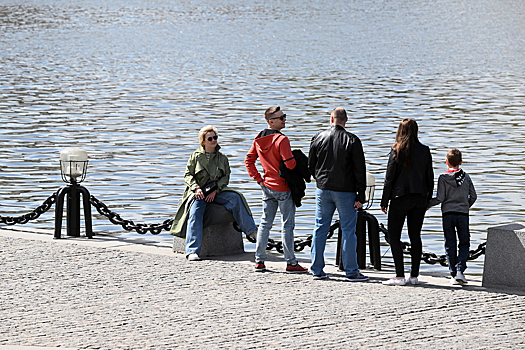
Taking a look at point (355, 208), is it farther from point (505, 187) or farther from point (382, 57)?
point (382, 57)

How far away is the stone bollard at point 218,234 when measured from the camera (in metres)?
12.0

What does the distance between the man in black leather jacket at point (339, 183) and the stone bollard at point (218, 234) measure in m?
1.64

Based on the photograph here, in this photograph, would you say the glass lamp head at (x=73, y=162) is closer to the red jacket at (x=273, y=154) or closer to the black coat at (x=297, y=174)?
the red jacket at (x=273, y=154)

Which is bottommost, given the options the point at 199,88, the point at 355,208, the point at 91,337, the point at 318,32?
the point at 91,337

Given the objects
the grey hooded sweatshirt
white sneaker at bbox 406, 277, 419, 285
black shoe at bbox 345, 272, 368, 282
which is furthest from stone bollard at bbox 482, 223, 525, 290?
black shoe at bbox 345, 272, 368, 282

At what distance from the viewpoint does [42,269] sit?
429 inches

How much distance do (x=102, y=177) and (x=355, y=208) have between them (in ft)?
35.6

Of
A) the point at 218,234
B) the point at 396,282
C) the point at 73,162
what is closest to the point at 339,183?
the point at 396,282

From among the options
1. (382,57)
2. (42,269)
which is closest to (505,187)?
(42,269)

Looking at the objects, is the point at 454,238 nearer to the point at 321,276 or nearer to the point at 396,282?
the point at 396,282

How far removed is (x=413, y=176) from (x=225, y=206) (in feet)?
9.00

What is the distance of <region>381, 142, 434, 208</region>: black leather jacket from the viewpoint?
33.5 ft

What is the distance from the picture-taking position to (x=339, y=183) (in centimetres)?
1045

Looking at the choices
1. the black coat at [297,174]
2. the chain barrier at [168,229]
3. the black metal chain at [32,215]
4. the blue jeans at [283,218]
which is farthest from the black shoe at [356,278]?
the black metal chain at [32,215]
